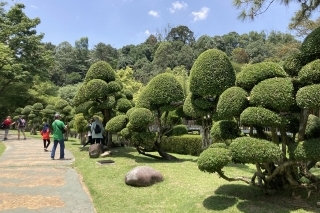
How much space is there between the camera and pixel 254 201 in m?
5.50

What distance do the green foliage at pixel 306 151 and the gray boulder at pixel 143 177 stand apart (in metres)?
3.43

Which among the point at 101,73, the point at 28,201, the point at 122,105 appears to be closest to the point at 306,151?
the point at 28,201

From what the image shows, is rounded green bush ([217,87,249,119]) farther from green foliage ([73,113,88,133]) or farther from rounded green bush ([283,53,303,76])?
green foliage ([73,113,88,133])

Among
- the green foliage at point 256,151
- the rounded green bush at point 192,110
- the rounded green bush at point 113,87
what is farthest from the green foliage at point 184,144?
the green foliage at point 256,151

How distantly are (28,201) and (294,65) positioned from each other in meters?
5.78

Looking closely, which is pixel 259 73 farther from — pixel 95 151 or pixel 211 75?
pixel 95 151

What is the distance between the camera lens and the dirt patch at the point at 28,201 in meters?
5.77

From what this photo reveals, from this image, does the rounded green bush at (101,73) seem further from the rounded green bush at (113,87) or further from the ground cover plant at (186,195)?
the ground cover plant at (186,195)

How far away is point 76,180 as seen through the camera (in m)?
8.04

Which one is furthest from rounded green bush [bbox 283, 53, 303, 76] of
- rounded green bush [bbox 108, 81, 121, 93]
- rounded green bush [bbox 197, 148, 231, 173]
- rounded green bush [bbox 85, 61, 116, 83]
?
rounded green bush [bbox 85, 61, 116, 83]

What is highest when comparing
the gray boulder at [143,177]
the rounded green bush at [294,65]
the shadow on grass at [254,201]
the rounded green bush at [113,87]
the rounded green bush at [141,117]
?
the rounded green bush at [113,87]

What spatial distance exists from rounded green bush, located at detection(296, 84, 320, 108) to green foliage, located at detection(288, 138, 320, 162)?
0.67m

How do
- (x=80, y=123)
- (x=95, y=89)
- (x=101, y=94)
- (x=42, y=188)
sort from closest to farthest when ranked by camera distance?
(x=42, y=188) < (x=95, y=89) < (x=101, y=94) < (x=80, y=123)

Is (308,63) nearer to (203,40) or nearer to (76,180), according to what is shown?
(76,180)
